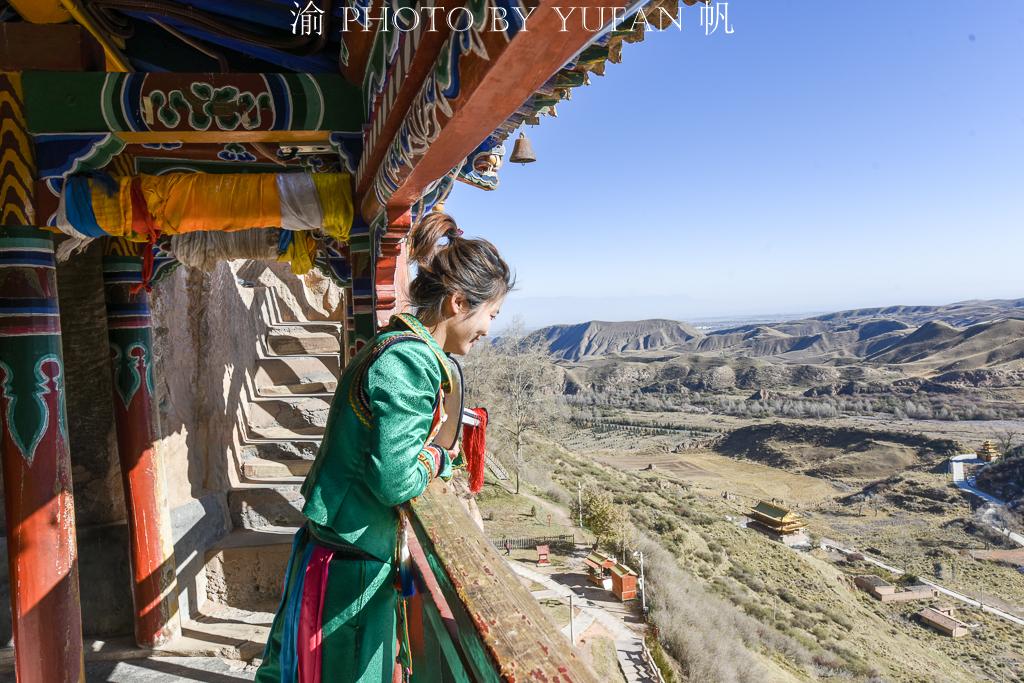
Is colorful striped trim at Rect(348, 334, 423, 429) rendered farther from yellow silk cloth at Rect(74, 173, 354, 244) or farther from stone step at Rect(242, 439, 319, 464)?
stone step at Rect(242, 439, 319, 464)

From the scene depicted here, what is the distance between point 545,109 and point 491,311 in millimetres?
878

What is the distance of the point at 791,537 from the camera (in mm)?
29453

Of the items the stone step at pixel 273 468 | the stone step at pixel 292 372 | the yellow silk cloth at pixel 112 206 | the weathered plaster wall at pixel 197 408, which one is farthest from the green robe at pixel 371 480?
the stone step at pixel 292 372

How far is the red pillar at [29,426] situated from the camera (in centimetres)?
268

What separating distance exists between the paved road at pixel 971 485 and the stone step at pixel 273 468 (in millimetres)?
37982

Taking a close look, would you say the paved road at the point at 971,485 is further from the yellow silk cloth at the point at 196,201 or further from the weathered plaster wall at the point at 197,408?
the yellow silk cloth at the point at 196,201

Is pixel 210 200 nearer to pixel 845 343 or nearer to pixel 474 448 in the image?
pixel 474 448

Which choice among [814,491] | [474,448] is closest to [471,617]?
[474,448]

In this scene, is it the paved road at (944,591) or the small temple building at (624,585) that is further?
the paved road at (944,591)

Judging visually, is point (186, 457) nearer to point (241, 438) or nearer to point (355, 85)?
point (241, 438)

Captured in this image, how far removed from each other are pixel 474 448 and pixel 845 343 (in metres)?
132

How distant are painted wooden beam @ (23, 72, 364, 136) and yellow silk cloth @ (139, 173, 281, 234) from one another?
20cm

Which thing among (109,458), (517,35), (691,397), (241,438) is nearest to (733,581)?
(241,438)

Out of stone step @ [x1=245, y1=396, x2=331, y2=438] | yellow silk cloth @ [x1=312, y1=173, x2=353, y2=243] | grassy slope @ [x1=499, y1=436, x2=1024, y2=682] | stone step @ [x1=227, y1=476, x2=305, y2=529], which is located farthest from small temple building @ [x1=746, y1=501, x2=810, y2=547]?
yellow silk cloth @ [x1=312, y1=173, x2=353, y2=243]
